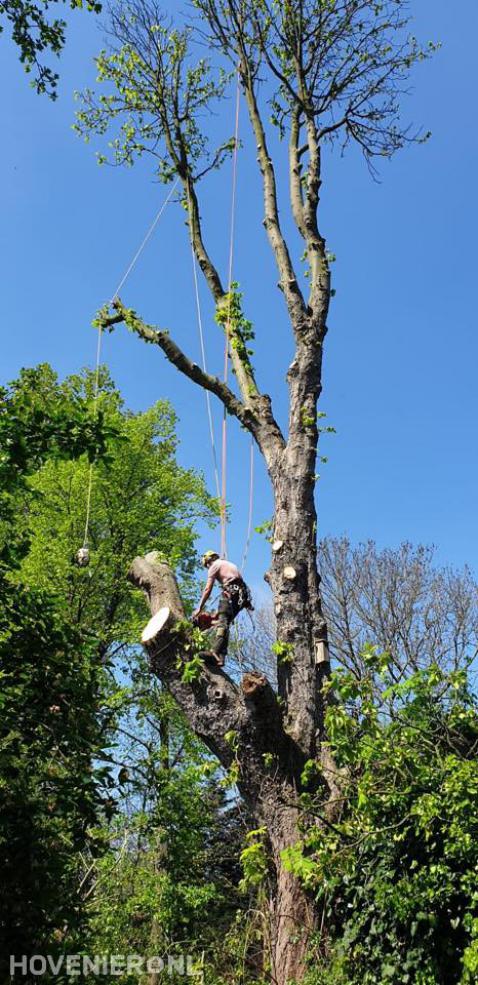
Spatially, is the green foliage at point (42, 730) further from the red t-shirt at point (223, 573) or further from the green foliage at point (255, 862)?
the red t-shirt at point (223, 573)

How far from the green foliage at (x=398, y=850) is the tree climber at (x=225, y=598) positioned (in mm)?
1533

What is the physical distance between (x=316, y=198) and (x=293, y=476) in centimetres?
355

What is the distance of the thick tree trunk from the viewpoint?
14.1 ft

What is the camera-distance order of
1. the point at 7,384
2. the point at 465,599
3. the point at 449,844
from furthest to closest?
the point at 465,599 → the point at 7,384 → the point at 449,844

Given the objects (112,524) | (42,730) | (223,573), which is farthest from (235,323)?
(112,524)

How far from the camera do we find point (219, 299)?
736cm

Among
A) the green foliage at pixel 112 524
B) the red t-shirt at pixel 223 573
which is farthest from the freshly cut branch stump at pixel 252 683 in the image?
the green foliage at pixel 112 524

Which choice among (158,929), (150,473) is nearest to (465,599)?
(150,473)

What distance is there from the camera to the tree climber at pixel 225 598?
5520mm

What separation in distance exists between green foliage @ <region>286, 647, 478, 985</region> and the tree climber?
5.03 feet

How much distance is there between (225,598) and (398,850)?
2.34 m

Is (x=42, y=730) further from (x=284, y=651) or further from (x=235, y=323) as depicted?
(x=235, y=323)

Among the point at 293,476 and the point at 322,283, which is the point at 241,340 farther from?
the point at 293,476

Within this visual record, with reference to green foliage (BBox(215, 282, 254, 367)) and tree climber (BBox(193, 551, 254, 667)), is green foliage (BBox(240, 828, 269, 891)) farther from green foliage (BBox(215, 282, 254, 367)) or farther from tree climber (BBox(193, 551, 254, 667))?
green foliage (BBox(215, 282, 254, 367))
